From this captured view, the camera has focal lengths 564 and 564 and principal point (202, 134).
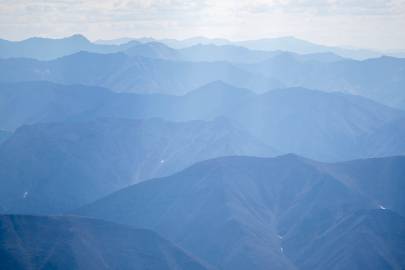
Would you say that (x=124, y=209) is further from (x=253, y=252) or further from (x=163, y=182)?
(x=253, y=252)

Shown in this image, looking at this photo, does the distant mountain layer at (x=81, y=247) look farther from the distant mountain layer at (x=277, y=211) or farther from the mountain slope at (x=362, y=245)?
the mountain slope at (x=362, y=245)

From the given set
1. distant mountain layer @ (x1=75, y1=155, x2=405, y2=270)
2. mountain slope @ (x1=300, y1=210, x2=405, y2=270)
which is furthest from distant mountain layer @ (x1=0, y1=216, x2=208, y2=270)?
mountain slope @ (x1=300, y1=210, x2=405, y2=270)

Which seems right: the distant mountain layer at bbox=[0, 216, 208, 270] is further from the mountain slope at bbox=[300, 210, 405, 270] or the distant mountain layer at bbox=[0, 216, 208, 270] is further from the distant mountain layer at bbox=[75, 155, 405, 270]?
the mountain slope at bbox=[300, 210, 405, 270]

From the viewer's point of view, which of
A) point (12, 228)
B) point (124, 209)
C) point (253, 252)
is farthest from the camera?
point (124, 209)

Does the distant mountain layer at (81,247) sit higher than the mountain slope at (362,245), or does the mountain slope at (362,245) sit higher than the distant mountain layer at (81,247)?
the distant mountain layer at (81,247)

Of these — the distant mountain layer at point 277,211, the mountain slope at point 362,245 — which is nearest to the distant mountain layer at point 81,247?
the distant mountain layer at point 277,211

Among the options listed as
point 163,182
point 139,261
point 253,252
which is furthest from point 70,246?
point 163,182

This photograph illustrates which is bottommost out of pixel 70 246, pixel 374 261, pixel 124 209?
pixel 124 209
